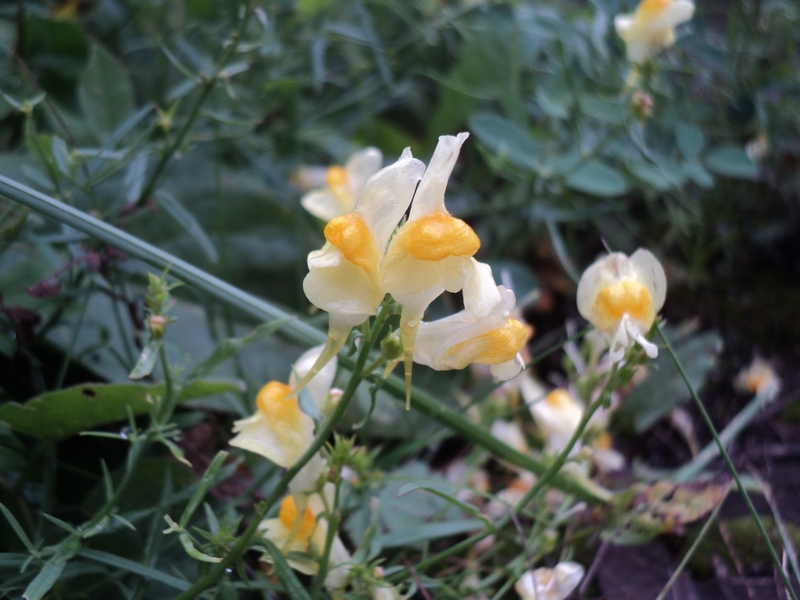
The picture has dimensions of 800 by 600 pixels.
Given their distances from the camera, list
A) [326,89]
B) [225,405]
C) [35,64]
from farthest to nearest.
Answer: [326,89] < [35,64] < [225,405]

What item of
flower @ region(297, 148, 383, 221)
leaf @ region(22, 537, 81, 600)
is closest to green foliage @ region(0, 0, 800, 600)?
leaf @ region(22, 537, 81, 600)

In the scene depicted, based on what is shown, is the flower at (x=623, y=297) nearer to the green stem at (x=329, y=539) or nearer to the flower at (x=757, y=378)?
the green stem at (x=329, y=539)

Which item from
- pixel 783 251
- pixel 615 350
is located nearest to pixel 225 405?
pixel 615 350

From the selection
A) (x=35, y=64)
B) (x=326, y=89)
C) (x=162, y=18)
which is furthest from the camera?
(x=326, y=89)

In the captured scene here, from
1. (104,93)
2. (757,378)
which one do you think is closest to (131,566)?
(104,93)

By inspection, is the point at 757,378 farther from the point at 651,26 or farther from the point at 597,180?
the point at 651,26

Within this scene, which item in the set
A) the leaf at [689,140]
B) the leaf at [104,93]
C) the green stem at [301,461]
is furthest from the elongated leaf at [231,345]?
the leaf at [689,140]

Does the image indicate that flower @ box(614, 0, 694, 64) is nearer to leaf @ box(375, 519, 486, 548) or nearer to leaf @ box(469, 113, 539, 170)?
leaf @ box(469, 113, 539, 170)

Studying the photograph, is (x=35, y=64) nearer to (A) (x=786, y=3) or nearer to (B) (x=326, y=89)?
(B) (x=326, y=89)
